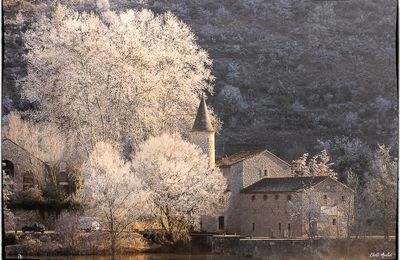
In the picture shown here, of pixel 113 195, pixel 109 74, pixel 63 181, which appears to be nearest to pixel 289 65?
pixel 109 74

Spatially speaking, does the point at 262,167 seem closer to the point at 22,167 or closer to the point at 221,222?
the point at 221,222

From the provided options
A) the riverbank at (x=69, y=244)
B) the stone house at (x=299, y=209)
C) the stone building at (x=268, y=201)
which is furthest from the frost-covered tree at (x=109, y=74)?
the riverbank at (x=69, y=244)

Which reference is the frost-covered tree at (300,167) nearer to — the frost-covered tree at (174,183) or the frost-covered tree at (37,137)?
the frost-covered tree at (174,183)

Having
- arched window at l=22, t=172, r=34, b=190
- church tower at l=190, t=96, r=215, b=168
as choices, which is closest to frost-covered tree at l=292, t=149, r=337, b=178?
church tower at l=190, t=96, r=215, b=168

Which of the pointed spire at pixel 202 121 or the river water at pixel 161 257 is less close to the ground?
the pointed spire at pixel 202 121

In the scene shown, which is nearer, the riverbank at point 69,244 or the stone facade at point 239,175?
the riverbank at point 69,244

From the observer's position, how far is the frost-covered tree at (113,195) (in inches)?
1666

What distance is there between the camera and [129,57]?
150 ft

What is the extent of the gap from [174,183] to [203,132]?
4.14 meters

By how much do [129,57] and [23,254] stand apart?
1022 centimetres

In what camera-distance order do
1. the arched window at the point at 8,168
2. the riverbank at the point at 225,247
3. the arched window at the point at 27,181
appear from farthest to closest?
the arched window at the point at 27,181, the arched window at the point at 8,168, the riverbank at the point at 225,247

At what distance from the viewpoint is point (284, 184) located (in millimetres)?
46750

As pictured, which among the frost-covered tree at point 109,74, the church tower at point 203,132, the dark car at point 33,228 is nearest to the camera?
the dark car at point 33,228

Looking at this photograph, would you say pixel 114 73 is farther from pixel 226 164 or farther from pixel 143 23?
pixel 226 164
